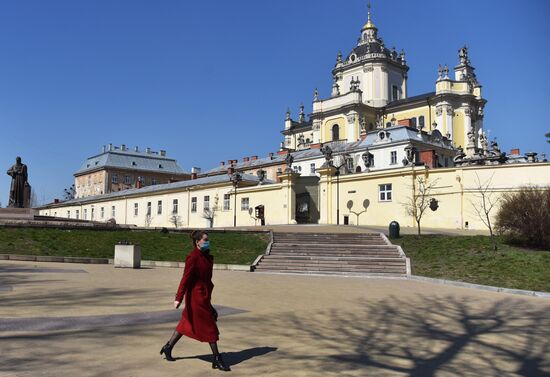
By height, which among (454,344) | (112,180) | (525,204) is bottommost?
(454,344)

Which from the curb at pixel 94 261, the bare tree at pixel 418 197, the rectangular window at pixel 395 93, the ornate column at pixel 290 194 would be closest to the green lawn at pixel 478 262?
the curb at pixel 94 261

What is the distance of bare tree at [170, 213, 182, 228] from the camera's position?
2042 inches

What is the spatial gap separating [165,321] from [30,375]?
11.2 feet

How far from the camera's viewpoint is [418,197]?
Answer: 3441 centimetres

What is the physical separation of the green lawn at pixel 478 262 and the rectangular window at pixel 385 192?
499 inches

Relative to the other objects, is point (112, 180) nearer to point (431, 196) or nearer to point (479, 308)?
point (431, 196)

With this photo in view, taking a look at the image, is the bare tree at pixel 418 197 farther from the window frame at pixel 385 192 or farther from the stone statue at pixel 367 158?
the stone statue at pixel 367 158

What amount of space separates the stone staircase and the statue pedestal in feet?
49.9

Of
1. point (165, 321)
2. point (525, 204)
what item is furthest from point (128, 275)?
point (525, 204)

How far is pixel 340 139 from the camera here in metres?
79.1

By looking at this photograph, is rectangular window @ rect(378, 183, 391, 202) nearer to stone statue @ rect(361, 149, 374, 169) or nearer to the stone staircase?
the stone staircase

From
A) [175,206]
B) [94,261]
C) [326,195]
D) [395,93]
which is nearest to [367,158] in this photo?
[326,195]

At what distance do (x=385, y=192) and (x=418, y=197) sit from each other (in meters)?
2.89

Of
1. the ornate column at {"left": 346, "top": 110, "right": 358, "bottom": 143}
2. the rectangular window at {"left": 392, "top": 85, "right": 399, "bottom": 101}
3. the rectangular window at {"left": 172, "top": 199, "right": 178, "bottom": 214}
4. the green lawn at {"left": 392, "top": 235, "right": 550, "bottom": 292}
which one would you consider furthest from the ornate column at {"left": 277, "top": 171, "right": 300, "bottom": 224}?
the rectangular window at {"left": 392, "top": 85, "right": 399, "bottom": 101}
